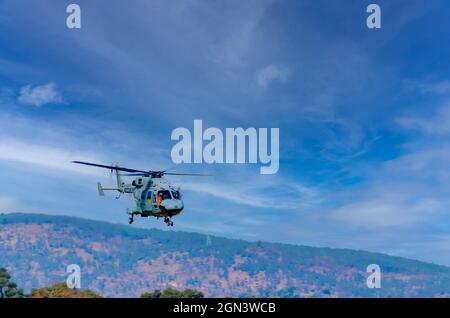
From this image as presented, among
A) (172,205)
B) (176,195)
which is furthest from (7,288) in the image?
(172,205)

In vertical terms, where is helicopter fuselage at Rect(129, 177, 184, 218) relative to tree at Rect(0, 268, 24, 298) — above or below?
above

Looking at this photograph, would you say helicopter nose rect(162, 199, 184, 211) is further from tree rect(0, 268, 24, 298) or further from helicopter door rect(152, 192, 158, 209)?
tree rect(0, 268, 24, 298)

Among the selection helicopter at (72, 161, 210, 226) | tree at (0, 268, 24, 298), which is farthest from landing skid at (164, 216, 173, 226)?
tree at (0, 268, 24, 298)

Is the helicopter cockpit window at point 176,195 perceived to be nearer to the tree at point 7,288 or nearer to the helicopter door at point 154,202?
the helicopter door at point 154,202

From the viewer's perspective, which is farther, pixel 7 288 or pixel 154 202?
pixel 7 288

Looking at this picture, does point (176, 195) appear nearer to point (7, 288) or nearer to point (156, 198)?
point (156, 198)

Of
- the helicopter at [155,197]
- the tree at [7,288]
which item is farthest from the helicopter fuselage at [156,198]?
the tree at [7,288]

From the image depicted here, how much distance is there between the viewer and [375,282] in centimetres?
Result: 3709

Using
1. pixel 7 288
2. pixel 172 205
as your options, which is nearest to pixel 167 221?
pixel 172 205

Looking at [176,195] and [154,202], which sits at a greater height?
[176,195]

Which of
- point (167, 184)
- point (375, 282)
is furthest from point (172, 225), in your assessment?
point (375, 282)
